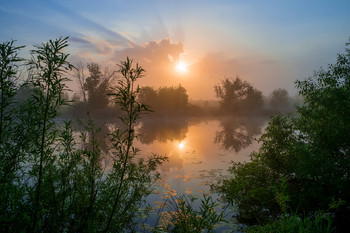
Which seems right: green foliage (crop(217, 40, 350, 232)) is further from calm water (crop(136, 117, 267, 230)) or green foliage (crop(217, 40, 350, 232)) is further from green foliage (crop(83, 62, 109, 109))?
green foliage (crop(83, 62, 109, 109))

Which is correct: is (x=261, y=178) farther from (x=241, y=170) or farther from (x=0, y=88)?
(x=0, y=88)

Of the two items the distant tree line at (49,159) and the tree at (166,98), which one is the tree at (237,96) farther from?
the distant tree line at (49,159)

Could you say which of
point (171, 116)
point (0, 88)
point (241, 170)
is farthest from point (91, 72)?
point (0, 88)

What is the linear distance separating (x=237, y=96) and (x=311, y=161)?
48.7 metres

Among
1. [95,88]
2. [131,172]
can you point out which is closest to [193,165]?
[131,172]

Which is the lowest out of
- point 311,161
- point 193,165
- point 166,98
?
point 193,165

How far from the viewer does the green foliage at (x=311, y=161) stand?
598 cm

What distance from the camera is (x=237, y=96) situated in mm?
52938

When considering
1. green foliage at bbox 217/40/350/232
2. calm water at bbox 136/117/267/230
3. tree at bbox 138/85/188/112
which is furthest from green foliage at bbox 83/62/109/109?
green foliage at bbox 217/40/350/232

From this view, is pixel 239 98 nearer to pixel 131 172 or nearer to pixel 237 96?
pixel 237 96

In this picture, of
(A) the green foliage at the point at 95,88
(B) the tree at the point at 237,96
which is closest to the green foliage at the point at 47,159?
(A) the green foliage at the point at 95,88

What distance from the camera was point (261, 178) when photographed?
311 inches

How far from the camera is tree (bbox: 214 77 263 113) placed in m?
52.1

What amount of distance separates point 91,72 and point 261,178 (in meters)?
39.6
